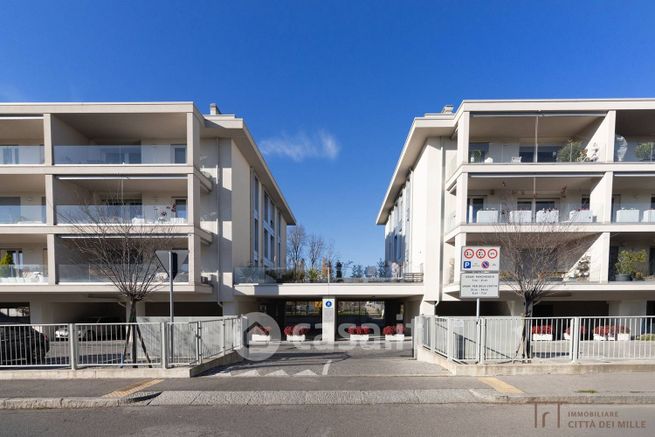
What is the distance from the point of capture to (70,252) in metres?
14.7

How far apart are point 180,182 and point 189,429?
12866 mm

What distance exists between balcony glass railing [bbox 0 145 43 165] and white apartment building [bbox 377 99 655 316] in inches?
713

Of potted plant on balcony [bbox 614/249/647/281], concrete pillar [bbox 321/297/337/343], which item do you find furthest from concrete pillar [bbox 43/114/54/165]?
potted plant on balcony [bbox 614/249/647/281]

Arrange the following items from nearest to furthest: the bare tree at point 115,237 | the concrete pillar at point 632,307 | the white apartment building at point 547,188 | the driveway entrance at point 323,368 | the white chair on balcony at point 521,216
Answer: the driveway entrance at point 323,368
the bare tree at point 115,237
the white chair on balcony at point 521,216
the white apartment building at point 547,188
the concrete pillar at point 632,307

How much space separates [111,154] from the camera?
1459 cm

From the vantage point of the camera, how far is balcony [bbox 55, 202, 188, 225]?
43.6 ft

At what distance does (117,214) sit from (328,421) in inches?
518

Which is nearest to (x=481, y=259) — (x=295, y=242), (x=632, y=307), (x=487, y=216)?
(x=487, y=216)

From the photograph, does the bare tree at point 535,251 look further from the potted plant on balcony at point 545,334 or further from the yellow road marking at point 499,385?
the yellow road marking at point 499,385

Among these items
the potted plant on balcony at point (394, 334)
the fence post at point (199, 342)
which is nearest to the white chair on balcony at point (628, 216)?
the potted plant on balcony at point (394, 334)

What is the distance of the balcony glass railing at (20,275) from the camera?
45.9ft

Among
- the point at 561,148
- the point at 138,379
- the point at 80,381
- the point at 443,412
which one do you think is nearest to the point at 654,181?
the point at 561,148

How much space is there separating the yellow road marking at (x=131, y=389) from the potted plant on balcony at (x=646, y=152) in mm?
20599

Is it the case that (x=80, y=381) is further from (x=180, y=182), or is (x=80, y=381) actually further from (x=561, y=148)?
(x=561, y=148)
